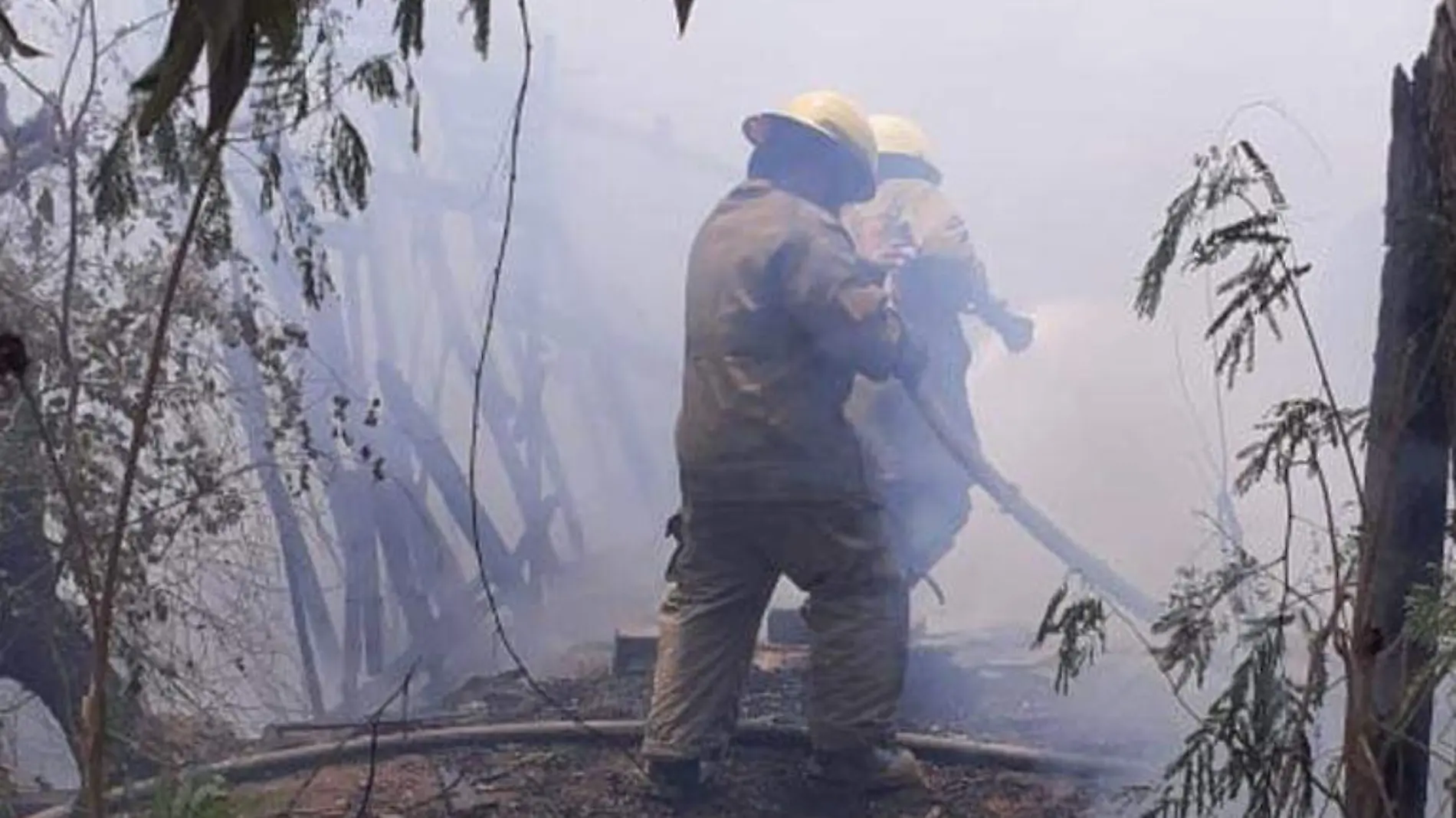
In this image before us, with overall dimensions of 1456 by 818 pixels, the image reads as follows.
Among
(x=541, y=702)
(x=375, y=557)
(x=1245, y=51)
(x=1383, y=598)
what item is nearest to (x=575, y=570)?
(x=375, y=557)

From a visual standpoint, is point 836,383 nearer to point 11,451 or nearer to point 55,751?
point 11,451

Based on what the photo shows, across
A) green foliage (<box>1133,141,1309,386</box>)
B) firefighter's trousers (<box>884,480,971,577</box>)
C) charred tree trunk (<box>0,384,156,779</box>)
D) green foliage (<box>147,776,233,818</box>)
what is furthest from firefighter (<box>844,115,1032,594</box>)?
green foliage (<box>1133,141,1309,386</box>)

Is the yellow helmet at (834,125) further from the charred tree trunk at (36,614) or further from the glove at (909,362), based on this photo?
the charred tree trunk at (36,614)

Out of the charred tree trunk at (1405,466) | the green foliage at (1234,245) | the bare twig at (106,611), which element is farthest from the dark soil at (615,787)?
the green foliage at (1234,245)

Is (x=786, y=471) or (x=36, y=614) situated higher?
(x=786, y=471)

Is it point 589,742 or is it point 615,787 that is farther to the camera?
point 589,742

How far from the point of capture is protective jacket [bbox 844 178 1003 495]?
6297 mm

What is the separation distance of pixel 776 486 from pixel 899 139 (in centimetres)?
185

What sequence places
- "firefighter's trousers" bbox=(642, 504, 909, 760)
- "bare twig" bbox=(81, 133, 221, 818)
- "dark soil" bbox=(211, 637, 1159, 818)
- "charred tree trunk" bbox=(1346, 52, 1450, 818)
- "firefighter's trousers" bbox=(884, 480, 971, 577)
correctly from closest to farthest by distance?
"bare twig" bbox=(81, 133, 221, 818) → "charred tree trunk" bbox=(1346, 52, 1450, 818) → "dark soil" bbox=(211, 637, 1159, 818) → "firefighter's trousers" bbox=(642, 504, 909, 760) → "firefighter's trousers" bbox=(884, 480, 971, 577)

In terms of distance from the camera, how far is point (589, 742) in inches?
211

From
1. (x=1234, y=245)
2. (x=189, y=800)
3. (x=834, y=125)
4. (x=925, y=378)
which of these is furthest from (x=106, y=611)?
(x=925, y=378)

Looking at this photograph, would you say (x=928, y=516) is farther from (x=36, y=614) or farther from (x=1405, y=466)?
(x=1405, y=466)

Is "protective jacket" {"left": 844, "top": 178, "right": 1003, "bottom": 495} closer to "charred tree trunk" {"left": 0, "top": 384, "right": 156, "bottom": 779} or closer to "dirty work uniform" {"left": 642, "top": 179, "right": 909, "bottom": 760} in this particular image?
"dirty work uniform" {"left": 642, "top": 179, "right": 909, "bottom": 760}

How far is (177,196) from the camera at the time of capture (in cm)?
518
